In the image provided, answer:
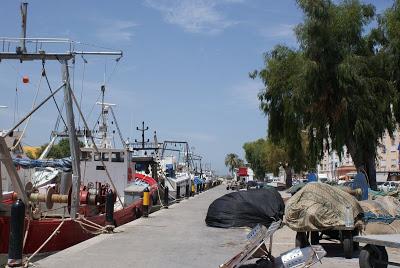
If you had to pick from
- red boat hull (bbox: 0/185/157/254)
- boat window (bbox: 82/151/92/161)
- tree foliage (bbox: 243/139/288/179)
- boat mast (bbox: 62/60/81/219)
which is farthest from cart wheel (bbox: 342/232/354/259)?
tree foliage (bbox: 243/139/288/179)

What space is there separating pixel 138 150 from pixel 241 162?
13578 centimetres

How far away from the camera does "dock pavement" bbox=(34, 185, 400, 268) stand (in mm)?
10047

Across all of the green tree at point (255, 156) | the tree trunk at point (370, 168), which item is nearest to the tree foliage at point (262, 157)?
the green tree at point (255, 156)

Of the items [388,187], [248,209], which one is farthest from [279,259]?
[388,187]

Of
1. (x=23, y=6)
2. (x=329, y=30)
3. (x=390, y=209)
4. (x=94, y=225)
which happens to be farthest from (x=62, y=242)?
(x=329, y=30)

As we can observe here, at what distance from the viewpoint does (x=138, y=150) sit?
42.6 metres

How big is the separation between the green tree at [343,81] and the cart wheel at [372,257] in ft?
57.1

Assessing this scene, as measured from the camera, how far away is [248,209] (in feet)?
53.7

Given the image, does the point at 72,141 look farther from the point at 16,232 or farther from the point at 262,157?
the point at 262,157

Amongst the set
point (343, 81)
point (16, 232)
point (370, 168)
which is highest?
point (343, 81)

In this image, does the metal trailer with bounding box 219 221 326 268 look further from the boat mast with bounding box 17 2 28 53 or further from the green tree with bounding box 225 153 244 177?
the green tree with bounding box 225 153 244 177

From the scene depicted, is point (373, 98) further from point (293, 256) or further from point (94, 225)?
point (293, 256)

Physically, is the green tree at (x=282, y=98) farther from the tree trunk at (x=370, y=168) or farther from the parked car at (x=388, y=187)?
the parked car at (x=388, y=187)

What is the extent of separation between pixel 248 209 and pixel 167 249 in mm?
4950
